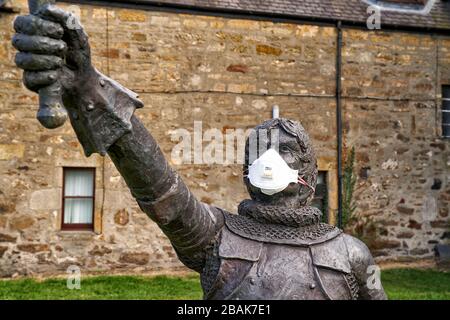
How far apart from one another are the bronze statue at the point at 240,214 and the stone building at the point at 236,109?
7.42 m

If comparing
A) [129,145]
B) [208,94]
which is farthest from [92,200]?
[129,145]

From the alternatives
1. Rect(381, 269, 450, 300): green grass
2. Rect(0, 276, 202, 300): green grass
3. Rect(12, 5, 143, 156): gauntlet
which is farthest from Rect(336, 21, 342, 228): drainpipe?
Rect(12, 5, 143, 156): gauntlet

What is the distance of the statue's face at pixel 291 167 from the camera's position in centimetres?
241

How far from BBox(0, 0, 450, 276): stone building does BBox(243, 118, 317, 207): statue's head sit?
742cm

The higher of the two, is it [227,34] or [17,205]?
[227,34]

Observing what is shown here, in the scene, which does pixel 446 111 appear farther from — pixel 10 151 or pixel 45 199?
pixel 10 151

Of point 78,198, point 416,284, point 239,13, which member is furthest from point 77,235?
point 416,284

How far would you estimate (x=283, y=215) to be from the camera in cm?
236

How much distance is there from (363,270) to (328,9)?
910 centimetres

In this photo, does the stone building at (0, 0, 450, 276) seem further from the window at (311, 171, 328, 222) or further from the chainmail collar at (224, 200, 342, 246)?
the chainmail collar at (224, 200, 342, 246)
